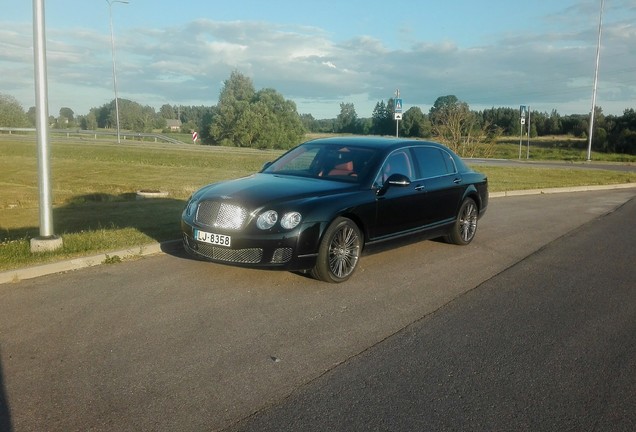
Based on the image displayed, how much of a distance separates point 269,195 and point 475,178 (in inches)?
168

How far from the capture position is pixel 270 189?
6.72 m

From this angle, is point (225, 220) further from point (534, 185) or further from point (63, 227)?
point (534, 185)

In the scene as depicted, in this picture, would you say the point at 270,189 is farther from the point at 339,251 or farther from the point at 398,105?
the point at 398,105

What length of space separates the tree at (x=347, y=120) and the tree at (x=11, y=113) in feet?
156

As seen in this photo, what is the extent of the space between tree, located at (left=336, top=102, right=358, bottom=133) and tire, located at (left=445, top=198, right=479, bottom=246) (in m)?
41.6

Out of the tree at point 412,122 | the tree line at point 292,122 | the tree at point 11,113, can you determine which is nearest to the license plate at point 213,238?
the tree line at point 292,122

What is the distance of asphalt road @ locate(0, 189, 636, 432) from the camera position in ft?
11.8

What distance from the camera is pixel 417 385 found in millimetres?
4031

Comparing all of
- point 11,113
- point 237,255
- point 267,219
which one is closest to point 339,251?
point 267,219

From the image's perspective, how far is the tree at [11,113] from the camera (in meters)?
85.0

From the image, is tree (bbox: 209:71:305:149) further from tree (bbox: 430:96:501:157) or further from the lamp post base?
the lamp post base

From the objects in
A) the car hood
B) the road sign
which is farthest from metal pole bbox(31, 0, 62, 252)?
the road sign

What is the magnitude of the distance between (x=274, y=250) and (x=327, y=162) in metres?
1.95

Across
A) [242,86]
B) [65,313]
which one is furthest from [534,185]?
[242,86]
